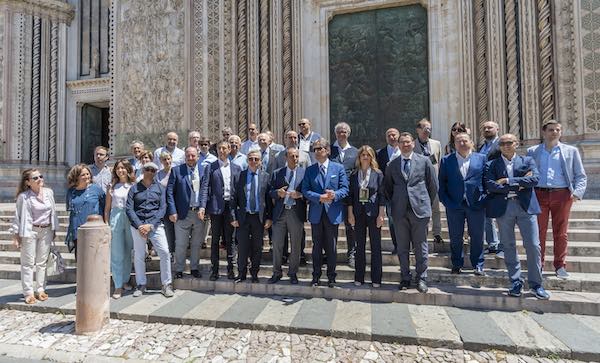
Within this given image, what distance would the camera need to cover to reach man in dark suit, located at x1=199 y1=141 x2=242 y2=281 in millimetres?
5285

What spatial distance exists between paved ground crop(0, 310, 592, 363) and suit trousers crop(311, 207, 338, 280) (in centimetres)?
122

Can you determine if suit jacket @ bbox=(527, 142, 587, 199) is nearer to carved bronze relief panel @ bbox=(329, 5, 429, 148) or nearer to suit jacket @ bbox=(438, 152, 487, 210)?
suit jacket @ bbox=(438, 152, 487, 210)

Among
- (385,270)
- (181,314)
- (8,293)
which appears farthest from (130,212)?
(385,270)

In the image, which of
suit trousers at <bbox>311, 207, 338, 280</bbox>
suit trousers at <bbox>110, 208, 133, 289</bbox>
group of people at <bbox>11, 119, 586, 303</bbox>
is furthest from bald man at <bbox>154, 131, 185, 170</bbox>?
suit trousers at <bbox>311, 207, 338, 280</bbox>

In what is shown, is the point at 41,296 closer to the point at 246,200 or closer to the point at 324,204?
the point at 246,200

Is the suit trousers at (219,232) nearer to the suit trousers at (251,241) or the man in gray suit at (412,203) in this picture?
the suit trousers at (251,241)

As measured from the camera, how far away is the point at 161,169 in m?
5.78

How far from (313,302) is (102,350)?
2328mm

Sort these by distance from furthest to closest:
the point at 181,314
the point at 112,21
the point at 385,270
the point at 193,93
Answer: the point at 112,21 → the point at 193,93 → the point at 385,270 → the point at 181,314

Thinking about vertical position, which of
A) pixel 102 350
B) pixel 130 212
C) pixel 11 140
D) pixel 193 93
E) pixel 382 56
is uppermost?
pixel 382 56

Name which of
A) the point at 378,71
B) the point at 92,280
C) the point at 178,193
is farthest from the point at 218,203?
the point at 378,71

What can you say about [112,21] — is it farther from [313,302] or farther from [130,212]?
[313,302]

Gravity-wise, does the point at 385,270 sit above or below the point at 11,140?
below

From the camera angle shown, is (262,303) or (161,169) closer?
(262,303)
